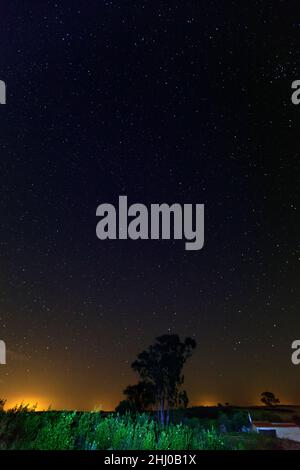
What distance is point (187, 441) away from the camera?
697cm

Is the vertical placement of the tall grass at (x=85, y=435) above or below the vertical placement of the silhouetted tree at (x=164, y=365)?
below

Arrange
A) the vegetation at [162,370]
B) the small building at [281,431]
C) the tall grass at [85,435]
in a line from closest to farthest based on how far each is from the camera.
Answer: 1. the tall grass at [85,435]
2. the small building at [281,431]
3. the vegetation at [162,370]

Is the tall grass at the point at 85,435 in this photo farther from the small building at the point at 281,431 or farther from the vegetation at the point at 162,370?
the vegetation at the point at 162,370

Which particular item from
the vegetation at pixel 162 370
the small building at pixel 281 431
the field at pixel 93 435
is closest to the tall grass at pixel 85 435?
the field at pixel 93 435

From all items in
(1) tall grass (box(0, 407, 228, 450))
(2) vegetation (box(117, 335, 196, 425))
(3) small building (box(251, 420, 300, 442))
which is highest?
(2) vegetation (box(117, 335, 196, 425))

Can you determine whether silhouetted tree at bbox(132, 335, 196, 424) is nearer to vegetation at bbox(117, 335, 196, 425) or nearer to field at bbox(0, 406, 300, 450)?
vegetation at bbox(117, 335, 196, 425)

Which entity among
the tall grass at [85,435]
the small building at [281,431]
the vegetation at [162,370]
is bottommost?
the tall grass at [85,435]

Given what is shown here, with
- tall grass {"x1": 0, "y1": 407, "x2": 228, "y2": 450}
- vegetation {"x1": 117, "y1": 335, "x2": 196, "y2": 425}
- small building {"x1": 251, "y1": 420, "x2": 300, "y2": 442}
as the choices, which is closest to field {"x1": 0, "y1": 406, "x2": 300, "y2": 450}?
tall grass {"x1": 0, "y1": 407, "x2": 228, "y2": 450}

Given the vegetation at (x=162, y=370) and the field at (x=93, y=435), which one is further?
the vegetation at (x=162, y=370)

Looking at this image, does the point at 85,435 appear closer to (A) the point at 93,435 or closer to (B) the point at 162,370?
(A) the point at 93,435

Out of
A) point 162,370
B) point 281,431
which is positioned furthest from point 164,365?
point 281,431

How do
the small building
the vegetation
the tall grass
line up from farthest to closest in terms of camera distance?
the vegetation
the small building
the tall grass
